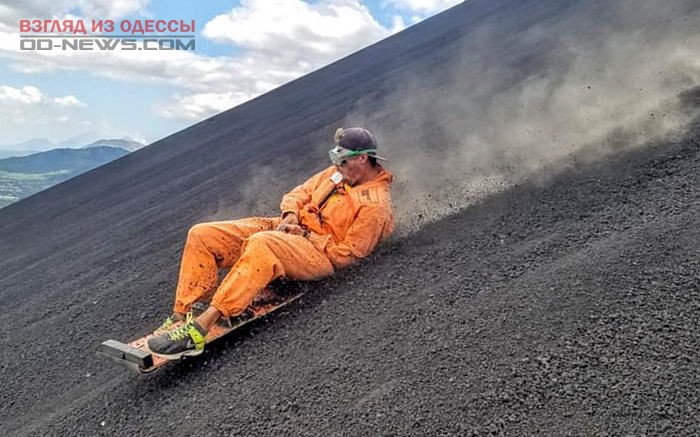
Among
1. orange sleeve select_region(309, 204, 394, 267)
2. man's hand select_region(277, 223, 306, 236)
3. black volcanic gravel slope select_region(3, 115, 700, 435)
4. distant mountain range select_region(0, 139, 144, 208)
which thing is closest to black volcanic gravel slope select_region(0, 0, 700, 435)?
black volcanic gravel slope select_region(3, 115, 700, 435)

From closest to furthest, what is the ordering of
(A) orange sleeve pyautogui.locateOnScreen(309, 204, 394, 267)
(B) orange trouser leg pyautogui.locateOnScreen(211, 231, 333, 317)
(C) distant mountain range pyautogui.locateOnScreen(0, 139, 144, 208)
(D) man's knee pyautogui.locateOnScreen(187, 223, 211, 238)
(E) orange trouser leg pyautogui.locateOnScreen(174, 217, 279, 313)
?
(B) orange trouser leg pyautogui.locateOnScreen(211, 231, 333, 317) < (E) orange trouser leg pyautogui.locateOnScreen(174, 217, 279, 313) < (D) man's knee pyautogui.locateOnScreen(187, 223, 211, 238) < (A) orange sleeve pyautogui.locateOnScreen(309, 204, 394, 267) < (C) distant mountain range pyautogui.locateOnScreen(0, 139, 144, 208)

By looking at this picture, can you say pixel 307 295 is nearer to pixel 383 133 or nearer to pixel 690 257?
pixel 690 257

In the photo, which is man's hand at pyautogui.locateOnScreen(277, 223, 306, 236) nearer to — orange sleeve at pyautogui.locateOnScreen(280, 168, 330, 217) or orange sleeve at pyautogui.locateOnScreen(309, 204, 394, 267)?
orange sleeve at pyautogui.locateOnScreen(309, 204, 394, 267)

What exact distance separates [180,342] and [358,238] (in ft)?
4.32

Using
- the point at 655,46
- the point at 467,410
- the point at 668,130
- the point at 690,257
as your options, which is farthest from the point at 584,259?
the point at 655,46

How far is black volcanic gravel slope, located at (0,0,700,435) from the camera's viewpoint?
216 cm

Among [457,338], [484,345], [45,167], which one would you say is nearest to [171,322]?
[457,338]

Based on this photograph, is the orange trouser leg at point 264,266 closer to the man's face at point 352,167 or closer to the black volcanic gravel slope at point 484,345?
the black volcanic gravel slope at point 484,345

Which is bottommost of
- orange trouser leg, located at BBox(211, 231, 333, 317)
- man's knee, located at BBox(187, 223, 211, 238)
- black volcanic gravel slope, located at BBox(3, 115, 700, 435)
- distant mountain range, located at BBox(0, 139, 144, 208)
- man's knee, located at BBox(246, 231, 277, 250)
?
black volcanic gravel slope, located at BBox(3, 115, 700, 435)

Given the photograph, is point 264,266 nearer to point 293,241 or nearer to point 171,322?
point 293,241

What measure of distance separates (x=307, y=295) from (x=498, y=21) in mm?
13526

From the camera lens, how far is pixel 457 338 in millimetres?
2648

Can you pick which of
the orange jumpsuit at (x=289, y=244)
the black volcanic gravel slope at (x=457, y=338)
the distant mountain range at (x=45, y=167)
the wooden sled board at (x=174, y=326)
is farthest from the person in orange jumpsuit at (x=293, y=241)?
the distant mountain range at (x=45, y=167)

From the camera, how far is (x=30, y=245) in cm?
901
